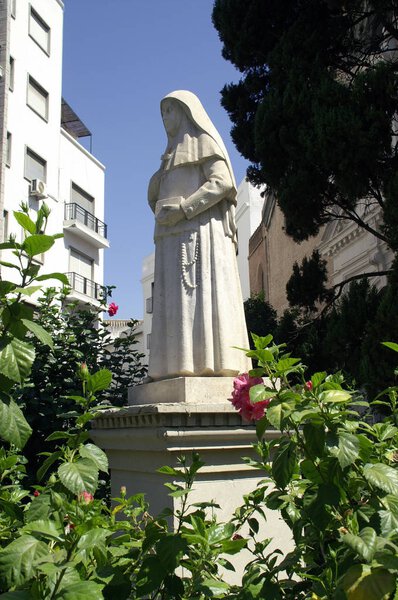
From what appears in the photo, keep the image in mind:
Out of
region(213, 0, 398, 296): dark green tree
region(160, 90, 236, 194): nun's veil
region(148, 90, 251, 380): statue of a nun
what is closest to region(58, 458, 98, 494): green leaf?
region(148, 90, 251, 380): statue of a nun

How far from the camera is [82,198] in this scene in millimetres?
24578

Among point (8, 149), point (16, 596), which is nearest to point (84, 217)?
point (8, 149)

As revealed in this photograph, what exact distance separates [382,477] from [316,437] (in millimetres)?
178

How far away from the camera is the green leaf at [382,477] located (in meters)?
Result: 1.46

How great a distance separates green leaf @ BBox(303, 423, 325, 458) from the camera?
155 cm

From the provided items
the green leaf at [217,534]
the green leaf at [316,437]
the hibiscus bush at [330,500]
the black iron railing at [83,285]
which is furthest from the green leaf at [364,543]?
the black iron railing at [83,285]

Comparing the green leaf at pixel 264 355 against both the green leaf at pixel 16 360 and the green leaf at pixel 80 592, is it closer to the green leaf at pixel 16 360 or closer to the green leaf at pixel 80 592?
the green leaf at pixel 16 360

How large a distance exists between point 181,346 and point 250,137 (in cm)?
696

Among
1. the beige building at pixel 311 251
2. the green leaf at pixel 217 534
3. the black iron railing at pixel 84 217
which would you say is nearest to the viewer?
the green leaf at pixel 217 534

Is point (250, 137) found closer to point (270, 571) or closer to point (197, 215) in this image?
point (197, 215)

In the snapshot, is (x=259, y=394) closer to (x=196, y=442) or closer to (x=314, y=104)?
(x=196, y=442)

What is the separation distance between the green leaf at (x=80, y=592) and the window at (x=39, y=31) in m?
22.9

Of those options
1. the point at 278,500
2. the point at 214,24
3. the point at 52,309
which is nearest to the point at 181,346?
the point at 278,500

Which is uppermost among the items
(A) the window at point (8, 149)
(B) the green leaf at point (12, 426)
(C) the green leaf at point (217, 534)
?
(A) the window at point (8, 149)
